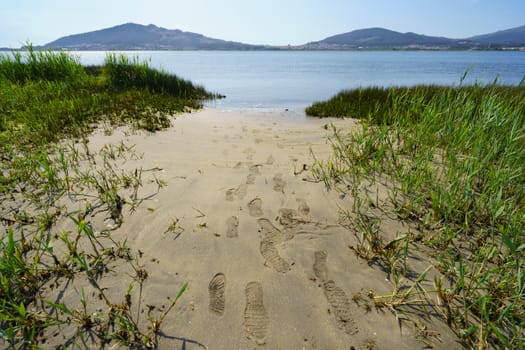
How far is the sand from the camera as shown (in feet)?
5.71

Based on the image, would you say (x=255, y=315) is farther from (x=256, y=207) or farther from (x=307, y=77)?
(x=307, y=77)

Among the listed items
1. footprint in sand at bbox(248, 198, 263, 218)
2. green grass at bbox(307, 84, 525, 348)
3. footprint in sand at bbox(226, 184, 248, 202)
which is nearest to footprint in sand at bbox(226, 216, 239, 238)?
footprint in sand at bbox(248, 198, 263, 218)

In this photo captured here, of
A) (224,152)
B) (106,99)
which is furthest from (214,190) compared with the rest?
(106,99)

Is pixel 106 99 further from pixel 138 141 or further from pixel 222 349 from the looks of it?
pixel 222 349

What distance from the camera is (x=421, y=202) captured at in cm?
288

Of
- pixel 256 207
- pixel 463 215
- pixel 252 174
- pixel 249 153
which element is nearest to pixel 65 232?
pixel 256 207

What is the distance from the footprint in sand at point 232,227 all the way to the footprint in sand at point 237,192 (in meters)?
0.43

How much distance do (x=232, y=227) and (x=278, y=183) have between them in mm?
1197

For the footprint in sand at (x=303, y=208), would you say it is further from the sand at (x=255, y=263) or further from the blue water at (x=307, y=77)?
the blue water at (x=307, y=77)

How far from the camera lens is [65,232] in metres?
2.57

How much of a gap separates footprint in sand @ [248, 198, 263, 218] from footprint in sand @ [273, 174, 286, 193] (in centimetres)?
40

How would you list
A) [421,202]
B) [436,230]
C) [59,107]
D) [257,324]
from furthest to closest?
1. [59,107]
2. [421,202]
3. [436,230]
4. [257,324]

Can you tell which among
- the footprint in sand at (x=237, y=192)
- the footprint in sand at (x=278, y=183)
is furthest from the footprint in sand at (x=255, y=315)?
the footprint in sand at (x=278, y=183)

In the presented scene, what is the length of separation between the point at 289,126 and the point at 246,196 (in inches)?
213
